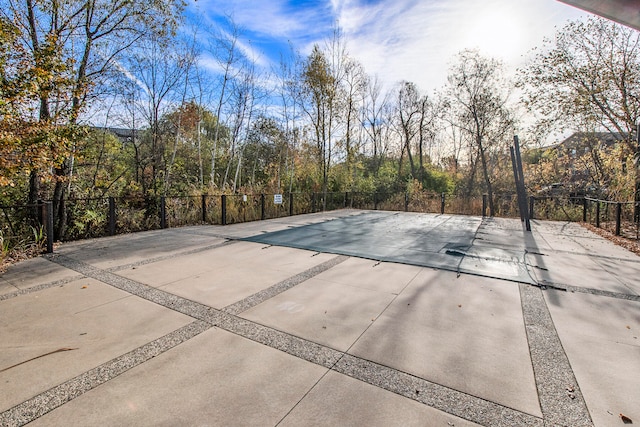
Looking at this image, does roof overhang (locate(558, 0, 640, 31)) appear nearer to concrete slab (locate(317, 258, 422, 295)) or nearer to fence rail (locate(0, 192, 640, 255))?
concrete slab (locate(317, 258, 422, 295))

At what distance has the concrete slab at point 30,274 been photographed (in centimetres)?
305

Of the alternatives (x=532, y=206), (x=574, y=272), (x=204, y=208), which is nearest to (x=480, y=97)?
(x=532, y=206)

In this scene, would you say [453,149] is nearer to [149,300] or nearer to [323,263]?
[323,263]

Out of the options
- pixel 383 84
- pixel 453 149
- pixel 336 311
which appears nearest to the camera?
pixel 336 311

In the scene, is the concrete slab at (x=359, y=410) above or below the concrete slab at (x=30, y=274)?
below

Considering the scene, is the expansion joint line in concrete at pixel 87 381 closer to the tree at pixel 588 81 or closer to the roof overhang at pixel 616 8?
the roof overhang at pixel 616 8

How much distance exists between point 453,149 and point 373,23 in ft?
42.2

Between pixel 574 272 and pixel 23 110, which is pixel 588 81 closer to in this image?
pixel 574 272

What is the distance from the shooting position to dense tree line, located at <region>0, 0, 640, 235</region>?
4379 mm

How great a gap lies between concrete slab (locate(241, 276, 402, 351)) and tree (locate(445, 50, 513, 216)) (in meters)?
11.7

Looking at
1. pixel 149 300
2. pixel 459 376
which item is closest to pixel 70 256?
pixel 149 300

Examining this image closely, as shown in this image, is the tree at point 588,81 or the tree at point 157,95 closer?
the tree at point 157,95

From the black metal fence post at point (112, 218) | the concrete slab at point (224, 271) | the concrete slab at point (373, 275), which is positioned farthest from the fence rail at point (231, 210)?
the concrete slab at point (373, 275)

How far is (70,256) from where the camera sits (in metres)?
4.21
